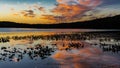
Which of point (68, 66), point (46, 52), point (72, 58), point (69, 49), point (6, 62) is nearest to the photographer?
point (68, 66)

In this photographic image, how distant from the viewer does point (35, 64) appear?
1466 cm

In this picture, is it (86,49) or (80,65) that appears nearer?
(80,65)

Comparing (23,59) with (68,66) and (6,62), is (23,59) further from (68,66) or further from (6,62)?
(68,66)

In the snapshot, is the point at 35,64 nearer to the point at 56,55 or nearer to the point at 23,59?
the point at 23,59

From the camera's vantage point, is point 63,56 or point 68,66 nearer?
point 68,66

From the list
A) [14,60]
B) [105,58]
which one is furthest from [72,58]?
[14,60]

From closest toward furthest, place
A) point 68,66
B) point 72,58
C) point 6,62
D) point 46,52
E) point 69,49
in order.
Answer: point 68,66, point 6,62, point 72,58, point 46,52, point 69,49

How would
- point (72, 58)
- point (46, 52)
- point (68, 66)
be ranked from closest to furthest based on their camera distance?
1. point (68, 66)
2. point (72, 58)
3. point (46, 52)

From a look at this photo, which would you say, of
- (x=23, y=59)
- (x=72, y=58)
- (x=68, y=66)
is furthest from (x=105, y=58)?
(x=23, y=59)

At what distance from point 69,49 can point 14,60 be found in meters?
4.53

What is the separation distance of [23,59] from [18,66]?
→ 1.44 metres

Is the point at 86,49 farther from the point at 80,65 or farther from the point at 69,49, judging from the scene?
the point at 80,65

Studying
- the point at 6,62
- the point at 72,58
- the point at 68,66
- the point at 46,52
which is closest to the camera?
the point at 68,66

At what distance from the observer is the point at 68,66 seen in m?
14.1
